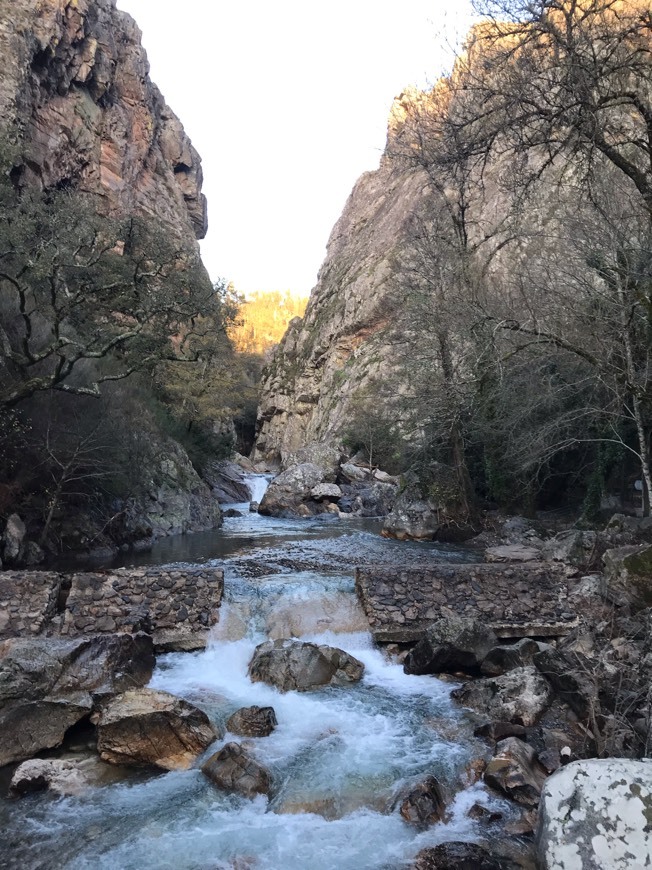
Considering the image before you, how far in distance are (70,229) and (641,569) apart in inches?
678

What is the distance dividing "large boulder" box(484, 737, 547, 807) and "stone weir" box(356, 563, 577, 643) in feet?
10.5

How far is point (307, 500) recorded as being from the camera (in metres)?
24.2

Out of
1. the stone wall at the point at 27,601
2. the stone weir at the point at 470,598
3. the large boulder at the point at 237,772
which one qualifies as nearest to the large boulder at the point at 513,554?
the stone weir at the point at 470,598

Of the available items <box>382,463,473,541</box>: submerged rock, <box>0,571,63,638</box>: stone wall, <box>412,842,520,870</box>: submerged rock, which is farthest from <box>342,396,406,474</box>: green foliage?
<box>412,842,520,870</box>: submerged rock

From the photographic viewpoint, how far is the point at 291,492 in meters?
24.1

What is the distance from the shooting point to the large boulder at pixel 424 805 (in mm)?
4621

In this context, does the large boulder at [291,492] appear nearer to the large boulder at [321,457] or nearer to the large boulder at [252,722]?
the large boulder at [321,457]

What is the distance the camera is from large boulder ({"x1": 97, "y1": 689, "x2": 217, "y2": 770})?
5.48 meters

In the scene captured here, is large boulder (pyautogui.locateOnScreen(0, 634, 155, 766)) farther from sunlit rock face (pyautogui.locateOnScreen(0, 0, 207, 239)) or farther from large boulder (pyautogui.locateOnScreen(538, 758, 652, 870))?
sunlit rock face (pyautogui.locateOnScreen(0, 0, 207, 239))

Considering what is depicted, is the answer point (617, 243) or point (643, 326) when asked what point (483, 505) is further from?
point (617, 243)

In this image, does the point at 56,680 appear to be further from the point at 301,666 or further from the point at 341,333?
the point at 341,333

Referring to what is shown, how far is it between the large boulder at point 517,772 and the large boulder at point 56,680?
163 inches

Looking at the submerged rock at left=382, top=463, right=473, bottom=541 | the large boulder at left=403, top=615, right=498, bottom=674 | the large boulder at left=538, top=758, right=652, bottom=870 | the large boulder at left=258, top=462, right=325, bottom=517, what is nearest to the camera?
the large boulder at left=538, top=758, right=652, bottom=870

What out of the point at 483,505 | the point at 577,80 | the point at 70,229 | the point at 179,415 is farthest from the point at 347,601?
the point at 179,415
